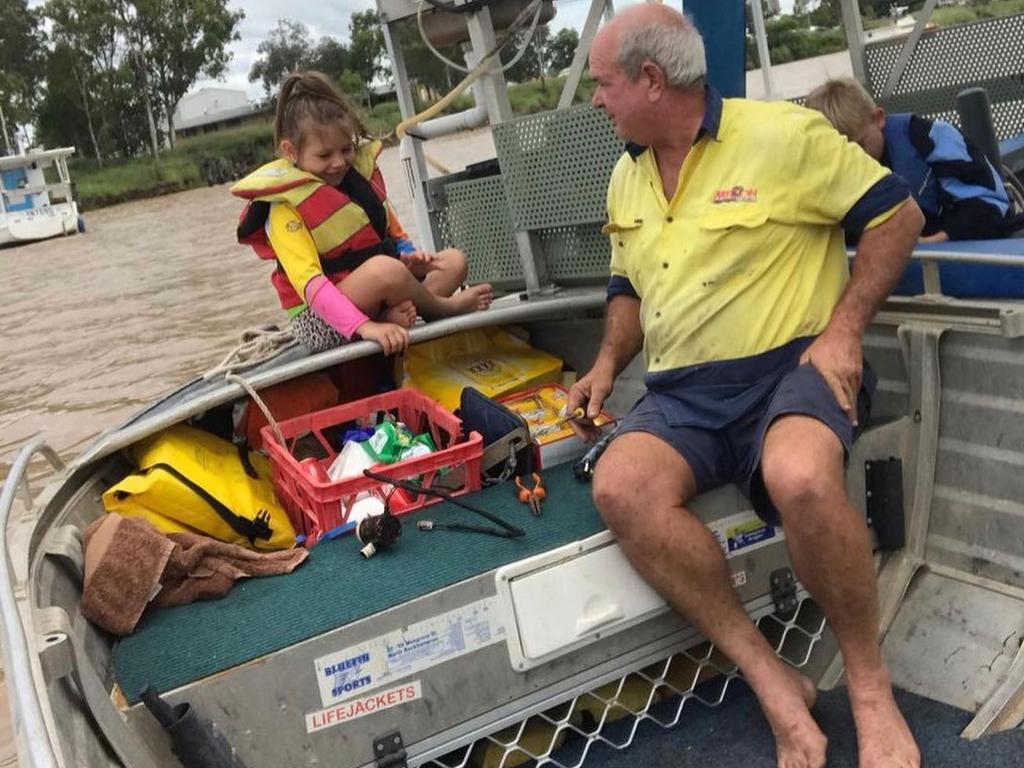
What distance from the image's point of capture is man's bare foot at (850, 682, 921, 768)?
7.29 feet

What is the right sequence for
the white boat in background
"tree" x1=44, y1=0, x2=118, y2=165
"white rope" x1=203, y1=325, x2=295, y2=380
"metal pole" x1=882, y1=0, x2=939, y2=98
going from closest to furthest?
1. "white rope" x1=203, y1=325, x2=295, y2=380
2. "metal pole" x1=882, y1=0, x2=939, y2=98
3. the white boat in background
4. "tree" x1=44, y1=0, x2=118, y2=165

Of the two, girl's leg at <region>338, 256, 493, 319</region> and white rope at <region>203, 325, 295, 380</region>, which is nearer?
girl's leg at <region>338, 256, 493, 319</region>

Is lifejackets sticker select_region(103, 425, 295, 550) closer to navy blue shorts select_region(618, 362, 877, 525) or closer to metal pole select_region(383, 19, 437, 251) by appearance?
navy blue shorts select_region(618, 362, 877, 525)

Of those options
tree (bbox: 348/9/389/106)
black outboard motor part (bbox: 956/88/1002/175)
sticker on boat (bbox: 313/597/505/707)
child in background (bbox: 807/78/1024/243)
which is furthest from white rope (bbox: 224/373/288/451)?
tree (bbox: 348/9/389/106)

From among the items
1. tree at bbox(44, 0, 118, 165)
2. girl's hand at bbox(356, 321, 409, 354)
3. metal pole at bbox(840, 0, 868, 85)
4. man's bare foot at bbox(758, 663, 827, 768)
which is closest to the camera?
man's bare foot at bbox(758, 663, 827, 768)

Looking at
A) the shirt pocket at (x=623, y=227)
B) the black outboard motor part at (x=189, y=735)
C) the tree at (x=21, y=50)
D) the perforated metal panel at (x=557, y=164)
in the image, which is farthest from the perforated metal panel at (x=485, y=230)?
the tree at (x=21, y=50)

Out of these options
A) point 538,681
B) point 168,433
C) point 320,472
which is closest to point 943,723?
point 538,681

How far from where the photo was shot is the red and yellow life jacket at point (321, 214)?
3465 millimetres

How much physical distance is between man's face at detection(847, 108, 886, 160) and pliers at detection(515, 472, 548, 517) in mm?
1441

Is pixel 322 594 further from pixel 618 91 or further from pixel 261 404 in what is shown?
pixel 618 91

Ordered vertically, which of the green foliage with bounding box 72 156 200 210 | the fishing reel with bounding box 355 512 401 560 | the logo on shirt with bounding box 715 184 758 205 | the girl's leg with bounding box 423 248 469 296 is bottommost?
the fishing reel with bounding box 355 512 401 560

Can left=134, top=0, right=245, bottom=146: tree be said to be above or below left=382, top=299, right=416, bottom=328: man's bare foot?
above

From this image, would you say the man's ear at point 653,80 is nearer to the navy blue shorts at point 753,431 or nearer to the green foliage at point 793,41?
the navy blue shorts at point 753,431

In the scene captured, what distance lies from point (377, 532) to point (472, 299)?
50.7 inches
